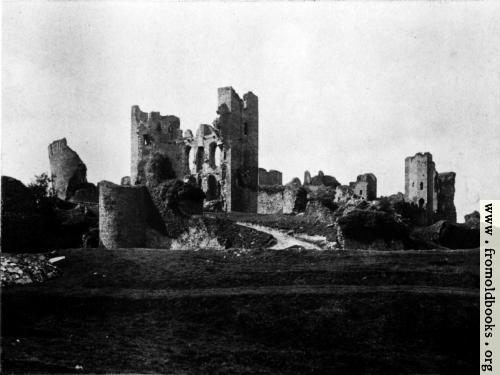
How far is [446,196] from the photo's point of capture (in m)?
54.0

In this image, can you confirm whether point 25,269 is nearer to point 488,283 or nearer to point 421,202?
point 488,283

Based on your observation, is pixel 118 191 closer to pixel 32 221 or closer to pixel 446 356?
pixel 32 221

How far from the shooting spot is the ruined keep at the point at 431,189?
53625mm

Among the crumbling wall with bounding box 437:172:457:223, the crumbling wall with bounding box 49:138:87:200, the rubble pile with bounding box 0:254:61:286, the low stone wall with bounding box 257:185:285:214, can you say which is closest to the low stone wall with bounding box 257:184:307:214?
the low stone wall with bounding box 257:185:285:214

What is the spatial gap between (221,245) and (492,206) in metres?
13.2

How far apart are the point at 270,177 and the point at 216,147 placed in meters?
16.3

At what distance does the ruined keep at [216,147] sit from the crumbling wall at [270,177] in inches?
567

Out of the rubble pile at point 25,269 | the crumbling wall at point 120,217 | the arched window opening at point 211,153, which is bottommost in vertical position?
the rubble pile at point 25,269

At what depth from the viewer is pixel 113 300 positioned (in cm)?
1457

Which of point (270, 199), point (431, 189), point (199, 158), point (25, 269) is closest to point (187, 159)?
point (199, 158)

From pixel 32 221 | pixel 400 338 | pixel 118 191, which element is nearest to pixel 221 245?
pixel 118 191

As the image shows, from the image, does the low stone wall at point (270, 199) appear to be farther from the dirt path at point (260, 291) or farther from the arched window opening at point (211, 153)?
the dirt path at point (260, 291)

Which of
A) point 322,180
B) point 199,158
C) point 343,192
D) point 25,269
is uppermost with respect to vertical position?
point 199,158

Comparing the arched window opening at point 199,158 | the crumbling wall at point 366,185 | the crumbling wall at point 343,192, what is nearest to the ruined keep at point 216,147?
the arched window opening at point 199,158
